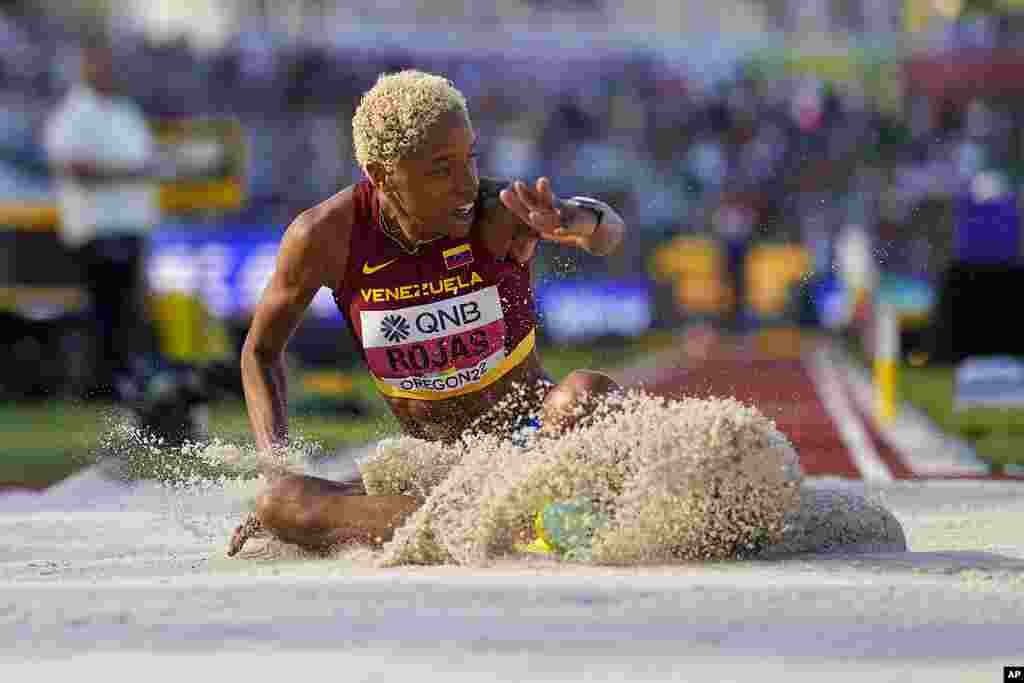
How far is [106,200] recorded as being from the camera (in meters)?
13.3

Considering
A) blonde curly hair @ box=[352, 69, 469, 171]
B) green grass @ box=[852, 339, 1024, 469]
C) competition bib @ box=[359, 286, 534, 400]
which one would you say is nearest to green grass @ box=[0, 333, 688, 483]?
green grass @ box=[852, 339, 1024, 469]

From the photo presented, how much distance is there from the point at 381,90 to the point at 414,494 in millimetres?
1161

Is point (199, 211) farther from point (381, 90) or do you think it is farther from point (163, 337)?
point (381, 90)

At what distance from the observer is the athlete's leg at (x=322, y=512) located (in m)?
5.04

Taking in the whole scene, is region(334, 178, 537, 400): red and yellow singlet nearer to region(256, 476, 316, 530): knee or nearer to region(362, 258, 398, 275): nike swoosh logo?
region(362, 258, 398, 275): nike swoosh logo

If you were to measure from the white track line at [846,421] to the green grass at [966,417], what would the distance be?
0.61 metres

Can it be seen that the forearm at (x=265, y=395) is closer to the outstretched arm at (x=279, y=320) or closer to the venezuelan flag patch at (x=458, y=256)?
the outstretched arm at (x=279, y=320)

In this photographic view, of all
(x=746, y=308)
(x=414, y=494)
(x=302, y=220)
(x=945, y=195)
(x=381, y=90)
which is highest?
(x=381, y=90)

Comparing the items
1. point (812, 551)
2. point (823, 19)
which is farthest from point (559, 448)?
point (823, 19)

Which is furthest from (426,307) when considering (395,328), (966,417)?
(966,417)

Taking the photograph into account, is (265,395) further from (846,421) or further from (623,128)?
(623,128)

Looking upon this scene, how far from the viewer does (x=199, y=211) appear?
20469 mm

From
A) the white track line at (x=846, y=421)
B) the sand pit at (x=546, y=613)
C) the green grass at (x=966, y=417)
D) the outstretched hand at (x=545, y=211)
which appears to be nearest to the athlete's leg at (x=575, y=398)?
the sand pit at (x=546, y=613)

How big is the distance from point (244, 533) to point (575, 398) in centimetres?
108
